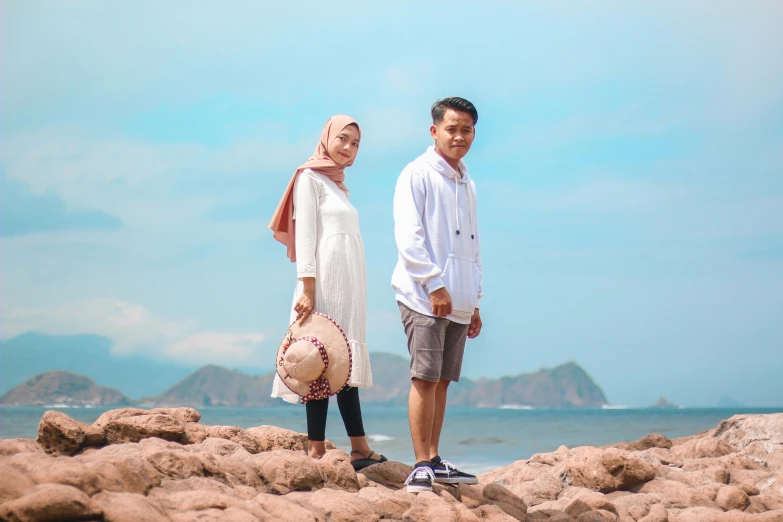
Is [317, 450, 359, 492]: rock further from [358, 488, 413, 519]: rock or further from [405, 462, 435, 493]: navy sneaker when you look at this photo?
[405, 462, 435, 493]: navy sneaker

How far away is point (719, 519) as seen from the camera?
5.25m

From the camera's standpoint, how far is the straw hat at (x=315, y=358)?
14.4 ft

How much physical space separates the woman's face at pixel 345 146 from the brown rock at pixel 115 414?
193 cm

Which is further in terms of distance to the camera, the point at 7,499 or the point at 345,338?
the point at 345,338

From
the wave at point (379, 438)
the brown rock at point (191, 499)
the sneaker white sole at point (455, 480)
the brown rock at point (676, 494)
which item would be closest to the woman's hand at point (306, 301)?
the sneaker white sole at point (455, 480)

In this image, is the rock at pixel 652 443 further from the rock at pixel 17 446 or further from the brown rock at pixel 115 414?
the rock at pixel 17 446

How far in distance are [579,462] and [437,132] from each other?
277 cm

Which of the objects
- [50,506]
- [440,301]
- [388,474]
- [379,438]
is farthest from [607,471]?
[379,438]

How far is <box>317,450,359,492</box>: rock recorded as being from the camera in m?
4.09

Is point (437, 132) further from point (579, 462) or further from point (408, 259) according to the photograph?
point (579, 462)

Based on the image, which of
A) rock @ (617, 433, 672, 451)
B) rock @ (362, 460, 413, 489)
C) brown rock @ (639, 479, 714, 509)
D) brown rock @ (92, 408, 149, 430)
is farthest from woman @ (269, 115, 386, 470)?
rock @ (617, 433, 672, 451)

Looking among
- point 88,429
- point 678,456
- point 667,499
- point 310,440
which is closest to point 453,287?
point 310,440

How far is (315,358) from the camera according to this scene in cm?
437

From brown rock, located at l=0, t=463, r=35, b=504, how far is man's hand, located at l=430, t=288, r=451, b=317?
2.04 metres
